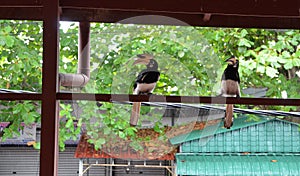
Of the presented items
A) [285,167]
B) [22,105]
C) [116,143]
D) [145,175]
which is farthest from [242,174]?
[22,105]

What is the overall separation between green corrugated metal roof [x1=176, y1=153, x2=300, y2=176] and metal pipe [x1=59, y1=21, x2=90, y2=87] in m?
1.02

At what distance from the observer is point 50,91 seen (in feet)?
3.31

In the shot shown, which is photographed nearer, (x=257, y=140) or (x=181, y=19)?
(x=181, y=19)

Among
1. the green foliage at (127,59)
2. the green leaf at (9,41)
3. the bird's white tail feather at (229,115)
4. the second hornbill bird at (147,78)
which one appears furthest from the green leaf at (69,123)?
the bird's white tail feather at (229,115)

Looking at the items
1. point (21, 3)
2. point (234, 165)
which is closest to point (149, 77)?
point (21, 3)

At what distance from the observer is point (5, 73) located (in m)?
2.39

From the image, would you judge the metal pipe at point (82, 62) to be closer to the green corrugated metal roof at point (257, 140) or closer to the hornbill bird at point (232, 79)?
the hornbill bird at point (232, 79)

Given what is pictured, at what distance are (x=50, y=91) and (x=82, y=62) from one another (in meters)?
0.51

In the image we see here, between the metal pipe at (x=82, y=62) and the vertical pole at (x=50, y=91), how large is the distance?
0.83 ft

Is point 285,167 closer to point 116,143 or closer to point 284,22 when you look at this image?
point 116,143

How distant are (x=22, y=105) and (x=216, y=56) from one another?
1.03m

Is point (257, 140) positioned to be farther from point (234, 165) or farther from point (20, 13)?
point (20, 13)

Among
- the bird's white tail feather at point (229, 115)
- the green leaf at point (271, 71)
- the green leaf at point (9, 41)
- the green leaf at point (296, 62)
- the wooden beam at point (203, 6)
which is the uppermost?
the green leaf at point (9, 41)

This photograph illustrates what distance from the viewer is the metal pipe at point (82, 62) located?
1.33 m
